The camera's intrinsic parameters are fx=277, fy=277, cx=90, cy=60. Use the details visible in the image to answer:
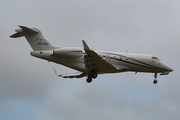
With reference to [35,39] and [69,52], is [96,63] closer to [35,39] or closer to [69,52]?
[69,52]

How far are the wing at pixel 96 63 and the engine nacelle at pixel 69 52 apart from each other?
1.04 meters

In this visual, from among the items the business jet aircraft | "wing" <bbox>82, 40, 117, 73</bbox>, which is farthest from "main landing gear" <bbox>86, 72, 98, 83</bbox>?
"wing" <bbox>82, 40, 117, 73</bbox>

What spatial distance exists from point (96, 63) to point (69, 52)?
127 inches

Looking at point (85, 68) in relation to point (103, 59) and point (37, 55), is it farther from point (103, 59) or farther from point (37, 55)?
point (37, 55)

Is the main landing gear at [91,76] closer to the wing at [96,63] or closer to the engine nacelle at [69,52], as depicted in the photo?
the wing at [96,63]

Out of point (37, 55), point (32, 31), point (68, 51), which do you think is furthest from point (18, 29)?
point (68, 51)

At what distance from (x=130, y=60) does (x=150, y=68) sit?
9.72 feet

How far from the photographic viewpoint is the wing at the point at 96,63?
2836 centimetres

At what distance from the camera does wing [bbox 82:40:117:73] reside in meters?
28.4

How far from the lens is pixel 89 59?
28938 mm

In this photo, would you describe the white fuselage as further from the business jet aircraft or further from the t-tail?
the t-tail

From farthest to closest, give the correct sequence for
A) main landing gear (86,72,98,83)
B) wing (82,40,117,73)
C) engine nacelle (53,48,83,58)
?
main landing gear (86,72,98,83), wing (82,40,117,73), engine nacelle (53,48,83,58)

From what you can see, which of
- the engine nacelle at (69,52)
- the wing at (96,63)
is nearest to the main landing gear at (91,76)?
the wing at (96,63)

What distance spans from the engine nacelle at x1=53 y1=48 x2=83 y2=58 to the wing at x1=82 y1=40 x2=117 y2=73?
104 centimetres
